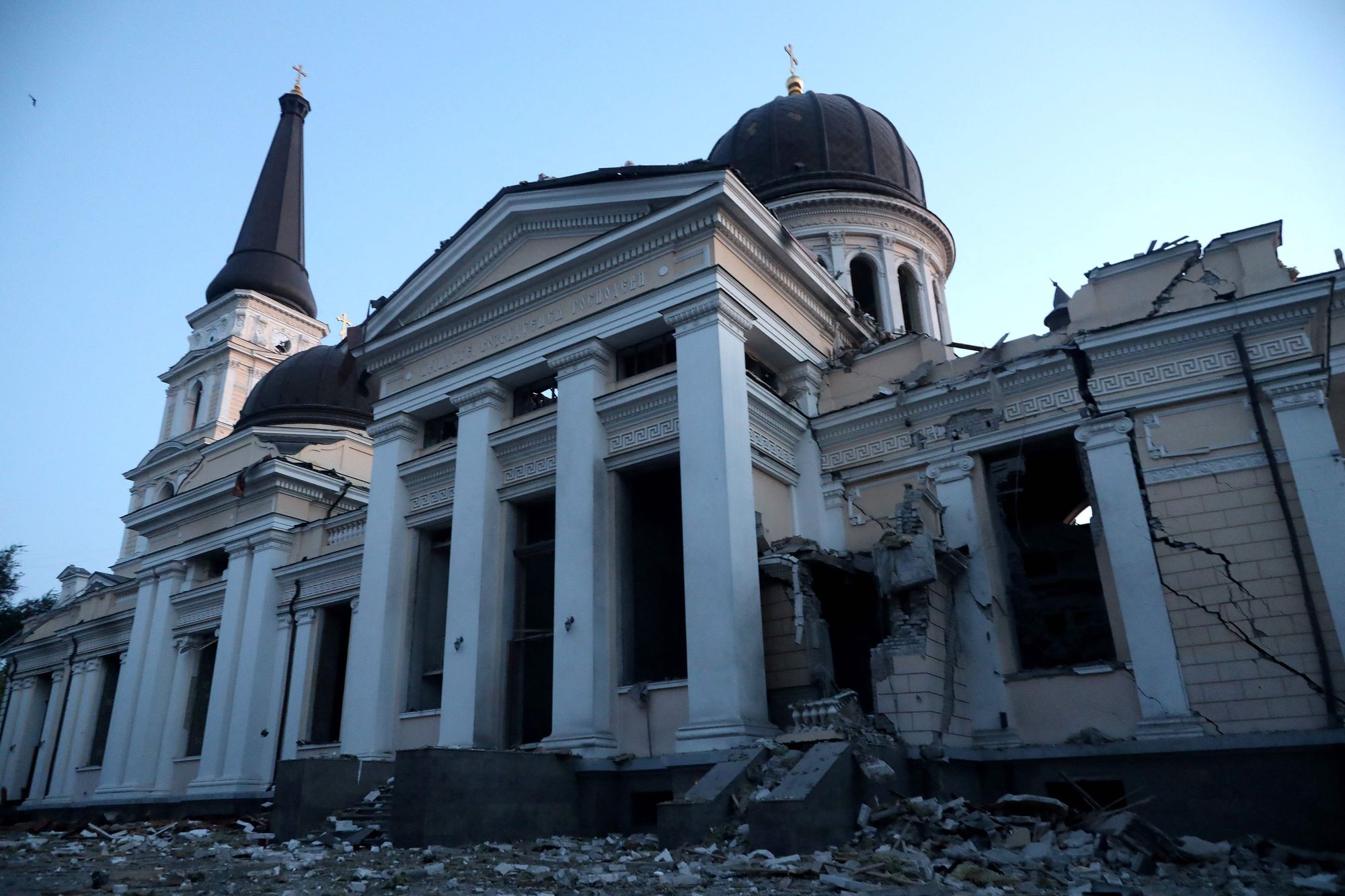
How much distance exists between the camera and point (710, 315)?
550 inches

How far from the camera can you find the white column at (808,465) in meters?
15.0

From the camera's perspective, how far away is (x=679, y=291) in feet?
47.4

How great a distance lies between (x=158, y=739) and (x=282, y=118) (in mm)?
35500

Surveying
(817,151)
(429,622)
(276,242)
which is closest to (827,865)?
(429,622)

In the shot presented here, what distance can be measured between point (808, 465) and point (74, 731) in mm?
23194

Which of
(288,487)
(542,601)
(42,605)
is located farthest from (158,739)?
(42,605)

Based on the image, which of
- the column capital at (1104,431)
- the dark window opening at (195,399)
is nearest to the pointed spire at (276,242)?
the dark window opening at (195,399)

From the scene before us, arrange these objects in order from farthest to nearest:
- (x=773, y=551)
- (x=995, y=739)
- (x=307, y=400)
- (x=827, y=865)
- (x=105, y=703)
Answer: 1. (x=307, y=400)
2. (x=105, y=703)
3. (x=773, y=551)
4. (x=995, y=739)
5. (x=827, y=865)

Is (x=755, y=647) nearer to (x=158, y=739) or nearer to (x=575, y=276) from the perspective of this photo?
(x=575, y=276)

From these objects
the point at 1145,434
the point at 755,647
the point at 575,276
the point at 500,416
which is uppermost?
the point at 575,276

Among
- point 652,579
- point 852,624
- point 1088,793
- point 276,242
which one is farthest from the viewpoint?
point 276,242

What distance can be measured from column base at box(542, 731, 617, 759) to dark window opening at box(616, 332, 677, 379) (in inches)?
216

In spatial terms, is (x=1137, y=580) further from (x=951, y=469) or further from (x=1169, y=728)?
(x=951, y=469)

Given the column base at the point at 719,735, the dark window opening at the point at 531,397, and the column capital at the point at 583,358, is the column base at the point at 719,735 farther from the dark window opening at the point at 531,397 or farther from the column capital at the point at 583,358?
the dark window opening at the point at 531,397
